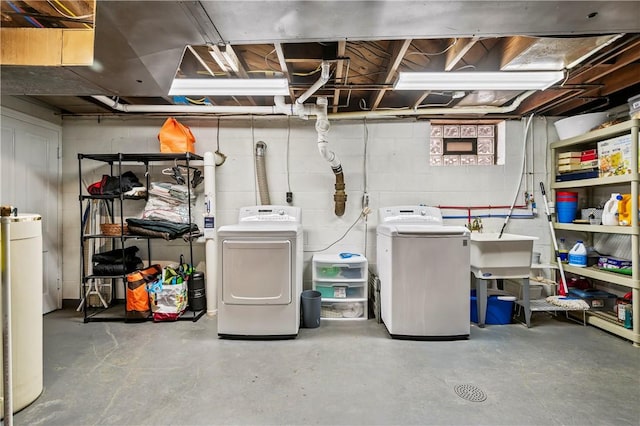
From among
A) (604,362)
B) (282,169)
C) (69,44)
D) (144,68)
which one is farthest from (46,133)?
(604,362)

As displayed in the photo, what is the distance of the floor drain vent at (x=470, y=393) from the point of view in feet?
5.99

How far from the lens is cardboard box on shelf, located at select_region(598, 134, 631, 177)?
2.63m

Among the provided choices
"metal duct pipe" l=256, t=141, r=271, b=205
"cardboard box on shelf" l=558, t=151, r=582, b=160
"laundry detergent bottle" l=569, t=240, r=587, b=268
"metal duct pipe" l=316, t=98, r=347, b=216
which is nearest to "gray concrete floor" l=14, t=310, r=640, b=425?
"laundry detergent bottle" l=569, t=240, r=587, b=268

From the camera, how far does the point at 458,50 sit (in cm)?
220

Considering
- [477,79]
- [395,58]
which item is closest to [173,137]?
[395,58]

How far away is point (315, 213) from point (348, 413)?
222 cm

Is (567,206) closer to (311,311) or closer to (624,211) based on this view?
(624,211)

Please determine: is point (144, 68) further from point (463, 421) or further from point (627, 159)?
point (627, 159)

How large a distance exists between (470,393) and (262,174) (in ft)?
9.22

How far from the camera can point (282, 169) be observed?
141 inches

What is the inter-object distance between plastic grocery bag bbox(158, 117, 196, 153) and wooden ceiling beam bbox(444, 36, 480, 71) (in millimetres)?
2742

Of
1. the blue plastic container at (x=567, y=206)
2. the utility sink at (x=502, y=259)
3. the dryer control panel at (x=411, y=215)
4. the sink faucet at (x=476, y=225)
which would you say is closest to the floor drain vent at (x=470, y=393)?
the utility sink at (x=502, y=259)

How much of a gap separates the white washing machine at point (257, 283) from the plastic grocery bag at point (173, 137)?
1.30m

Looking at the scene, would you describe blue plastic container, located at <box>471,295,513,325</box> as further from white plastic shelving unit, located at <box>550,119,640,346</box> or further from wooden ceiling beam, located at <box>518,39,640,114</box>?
wooden ceiling beam, located at <box>518,39,640,114</box>
